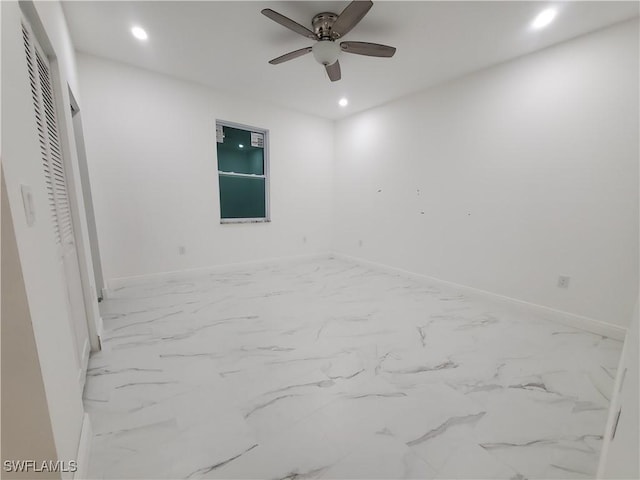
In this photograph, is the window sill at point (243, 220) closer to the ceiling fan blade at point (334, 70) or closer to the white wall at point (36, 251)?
the ceiling fan blade at point (334, 70)

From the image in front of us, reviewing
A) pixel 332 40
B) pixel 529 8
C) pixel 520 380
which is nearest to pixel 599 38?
pixel 529 8

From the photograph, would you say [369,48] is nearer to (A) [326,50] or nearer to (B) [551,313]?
(A) [326,50]

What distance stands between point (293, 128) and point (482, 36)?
9.22ft

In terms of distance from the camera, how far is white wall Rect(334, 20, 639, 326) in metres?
2.14

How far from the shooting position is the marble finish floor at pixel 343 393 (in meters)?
1.14

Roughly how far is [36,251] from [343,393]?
60.8 inches

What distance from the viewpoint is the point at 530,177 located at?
2.59m

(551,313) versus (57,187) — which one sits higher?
(57,187)

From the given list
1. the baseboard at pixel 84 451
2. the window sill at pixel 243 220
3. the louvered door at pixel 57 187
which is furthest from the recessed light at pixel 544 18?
the baseboard at pixel 84 451

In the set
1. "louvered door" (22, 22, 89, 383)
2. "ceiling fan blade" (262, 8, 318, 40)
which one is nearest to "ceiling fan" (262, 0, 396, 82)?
"ceiling fan blade" (262, 8, 318, 40)

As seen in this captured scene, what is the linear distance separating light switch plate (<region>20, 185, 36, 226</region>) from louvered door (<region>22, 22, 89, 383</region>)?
0.54 m

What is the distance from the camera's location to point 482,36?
229cm

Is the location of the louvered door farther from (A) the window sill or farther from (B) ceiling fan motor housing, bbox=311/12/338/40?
(A) the window sill

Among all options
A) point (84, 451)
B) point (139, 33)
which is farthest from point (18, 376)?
point (139, 33)
